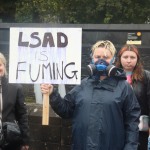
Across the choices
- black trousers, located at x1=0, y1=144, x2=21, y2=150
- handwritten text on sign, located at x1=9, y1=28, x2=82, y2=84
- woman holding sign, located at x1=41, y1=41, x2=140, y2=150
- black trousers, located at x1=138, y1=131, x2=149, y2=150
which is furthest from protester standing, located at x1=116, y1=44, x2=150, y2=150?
black trousers, located at x1=0, y1=144, x2=21, y2=150

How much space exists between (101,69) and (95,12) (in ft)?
82.2

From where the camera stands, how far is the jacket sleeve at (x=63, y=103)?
3.47 metres

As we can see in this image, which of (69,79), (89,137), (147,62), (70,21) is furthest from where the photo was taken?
(70,21)

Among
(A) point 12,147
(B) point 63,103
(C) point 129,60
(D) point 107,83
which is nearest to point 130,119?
(D) point 107,83

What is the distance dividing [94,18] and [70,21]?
233cm

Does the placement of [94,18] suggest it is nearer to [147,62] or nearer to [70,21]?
[70,21]

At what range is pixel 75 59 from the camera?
12.7 feet

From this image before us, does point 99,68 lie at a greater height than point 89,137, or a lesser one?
greater

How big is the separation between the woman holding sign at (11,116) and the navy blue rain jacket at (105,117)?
724 millimetres

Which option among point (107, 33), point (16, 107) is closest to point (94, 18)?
point (107, 33)

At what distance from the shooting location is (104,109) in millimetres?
3289

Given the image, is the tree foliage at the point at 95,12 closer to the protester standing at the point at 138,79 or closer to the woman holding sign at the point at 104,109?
the protester standing at the point at 138,79

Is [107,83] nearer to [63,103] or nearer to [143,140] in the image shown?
[63,103]

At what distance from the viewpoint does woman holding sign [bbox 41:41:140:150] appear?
3293 mm
